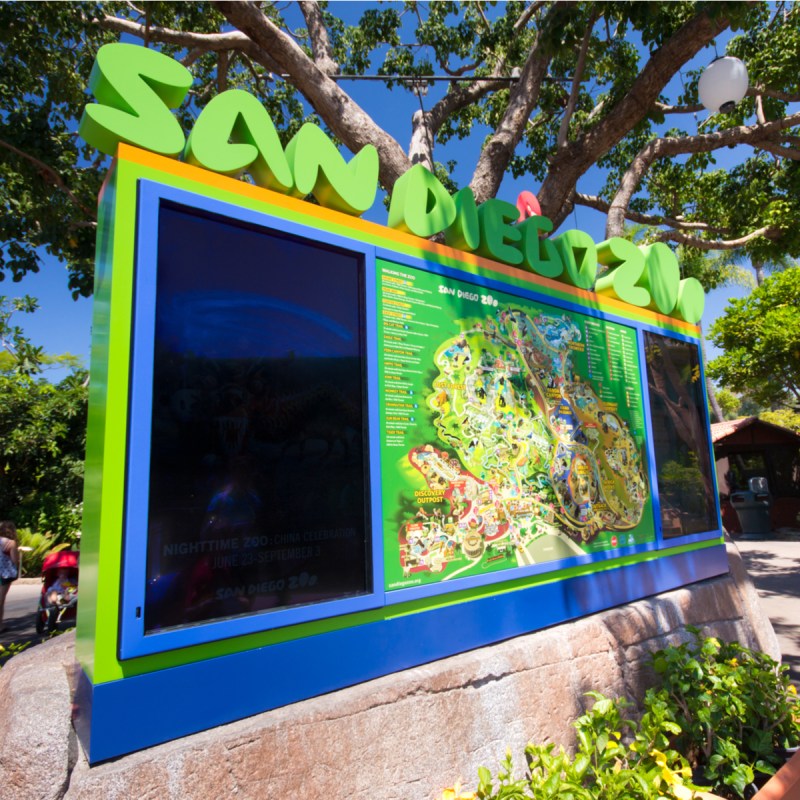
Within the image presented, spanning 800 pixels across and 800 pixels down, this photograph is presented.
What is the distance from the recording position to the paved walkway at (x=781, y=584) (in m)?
5.87

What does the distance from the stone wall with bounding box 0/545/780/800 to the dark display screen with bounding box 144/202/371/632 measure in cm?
47

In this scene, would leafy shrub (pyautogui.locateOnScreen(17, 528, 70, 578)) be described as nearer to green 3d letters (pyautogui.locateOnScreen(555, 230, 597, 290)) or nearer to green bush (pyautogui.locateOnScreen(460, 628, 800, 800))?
green 3d letters (pyautogui.locateOnScreen(555, 230, 597, 290))

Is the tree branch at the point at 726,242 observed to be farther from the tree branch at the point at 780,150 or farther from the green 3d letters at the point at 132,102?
the green 3d letters at the point at 132,102

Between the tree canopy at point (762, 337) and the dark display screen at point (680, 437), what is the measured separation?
359 inches

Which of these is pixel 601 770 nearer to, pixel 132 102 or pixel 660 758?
pixel 660 758

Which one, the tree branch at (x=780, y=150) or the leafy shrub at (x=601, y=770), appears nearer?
the leafy shrub at (x=601, y=770)

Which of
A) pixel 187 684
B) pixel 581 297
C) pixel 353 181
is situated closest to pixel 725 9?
pixel 581 297

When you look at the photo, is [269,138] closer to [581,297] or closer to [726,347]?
[581,297]

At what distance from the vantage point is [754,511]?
14.6m

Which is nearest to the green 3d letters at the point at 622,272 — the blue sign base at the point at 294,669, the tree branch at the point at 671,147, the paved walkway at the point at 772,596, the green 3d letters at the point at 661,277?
the green 3d letters at the point at 661,277

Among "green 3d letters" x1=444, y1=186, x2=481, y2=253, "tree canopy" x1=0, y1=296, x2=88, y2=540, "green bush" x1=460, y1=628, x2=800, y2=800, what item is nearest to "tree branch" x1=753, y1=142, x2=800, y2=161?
"green 3d letters" x1=444, y1=186, x2=481, y2=253

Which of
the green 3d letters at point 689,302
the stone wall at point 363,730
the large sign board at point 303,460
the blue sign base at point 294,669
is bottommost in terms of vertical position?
the stone wall at point 363,730

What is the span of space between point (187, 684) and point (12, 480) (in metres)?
15.1

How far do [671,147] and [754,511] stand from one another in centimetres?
1070
